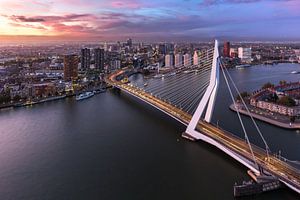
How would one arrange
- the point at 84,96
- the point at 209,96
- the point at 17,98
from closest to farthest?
the point at 209,96
the point at 17,98
the point at 84,96

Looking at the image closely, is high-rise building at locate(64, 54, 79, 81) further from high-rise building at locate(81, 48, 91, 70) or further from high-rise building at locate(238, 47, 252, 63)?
high-rise building at locate(238, 47, 252, 63)

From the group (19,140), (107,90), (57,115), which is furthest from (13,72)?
(19,140)

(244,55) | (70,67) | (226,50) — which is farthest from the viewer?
(226,50)

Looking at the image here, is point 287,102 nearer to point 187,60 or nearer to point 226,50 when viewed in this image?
point 187,60

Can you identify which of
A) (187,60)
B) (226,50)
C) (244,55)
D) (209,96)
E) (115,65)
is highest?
(226,50)

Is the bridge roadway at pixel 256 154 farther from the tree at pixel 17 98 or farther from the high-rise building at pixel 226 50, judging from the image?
the high-rise building at pixel 226 50

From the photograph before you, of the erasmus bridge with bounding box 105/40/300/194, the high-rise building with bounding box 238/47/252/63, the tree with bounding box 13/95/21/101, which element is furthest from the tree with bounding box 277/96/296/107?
the high-rise building with bounding box 238/47/252/63

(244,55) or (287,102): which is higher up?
(244,55)

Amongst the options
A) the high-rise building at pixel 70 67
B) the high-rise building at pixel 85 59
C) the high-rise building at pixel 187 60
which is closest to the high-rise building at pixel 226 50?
the high-rise building at pixel 187 60

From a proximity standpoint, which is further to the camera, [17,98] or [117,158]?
[17,98]

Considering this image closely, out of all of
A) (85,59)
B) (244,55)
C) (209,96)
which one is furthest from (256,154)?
(244,55)
